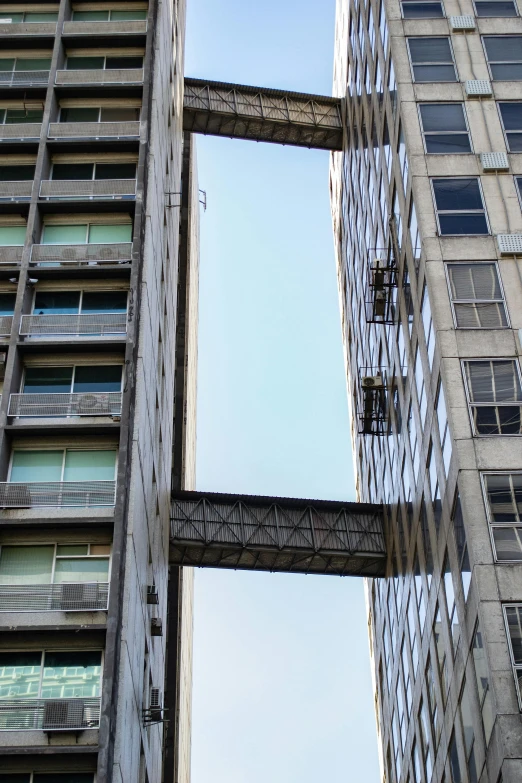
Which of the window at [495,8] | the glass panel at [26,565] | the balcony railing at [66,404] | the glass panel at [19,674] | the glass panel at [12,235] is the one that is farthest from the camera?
the window at [495,8]

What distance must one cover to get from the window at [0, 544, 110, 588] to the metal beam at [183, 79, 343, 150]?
3929 centimetres

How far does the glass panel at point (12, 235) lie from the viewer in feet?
152

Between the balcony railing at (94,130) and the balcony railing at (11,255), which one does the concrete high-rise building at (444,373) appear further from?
the balcony railing at (11,255)

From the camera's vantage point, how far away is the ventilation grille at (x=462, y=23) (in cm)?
5028

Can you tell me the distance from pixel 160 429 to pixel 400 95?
56.4 feet

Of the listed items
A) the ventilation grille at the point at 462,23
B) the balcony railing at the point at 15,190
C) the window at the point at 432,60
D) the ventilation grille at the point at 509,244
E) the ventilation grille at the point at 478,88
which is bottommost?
the ventilation grille at the point at 509,244

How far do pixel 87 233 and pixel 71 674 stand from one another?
1913 centimetres

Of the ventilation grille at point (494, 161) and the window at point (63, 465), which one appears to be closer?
the window at point (63, 465)

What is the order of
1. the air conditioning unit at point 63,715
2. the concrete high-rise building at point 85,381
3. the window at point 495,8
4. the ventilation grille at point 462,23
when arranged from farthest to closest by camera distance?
the window at point 495,8 → the ventilation grille at point 462,23 → the concrete high-rise building at point 85,381 → the air conditioning unit at point 63,715

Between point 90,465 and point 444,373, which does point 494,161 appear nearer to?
point 444,373

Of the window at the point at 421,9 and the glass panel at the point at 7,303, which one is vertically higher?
the window at the point at 421,9

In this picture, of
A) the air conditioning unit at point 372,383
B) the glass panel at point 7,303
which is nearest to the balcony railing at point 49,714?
the glass panel at point 7,303

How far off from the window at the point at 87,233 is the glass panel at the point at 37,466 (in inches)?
405

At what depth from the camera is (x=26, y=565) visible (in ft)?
122
